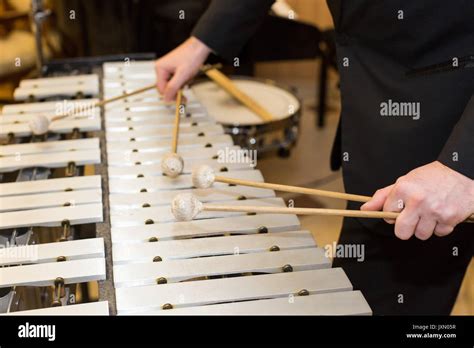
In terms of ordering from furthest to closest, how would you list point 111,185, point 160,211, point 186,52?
point 186,52, point 111,185, point 160,211

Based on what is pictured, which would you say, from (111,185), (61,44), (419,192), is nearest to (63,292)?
(111,185)

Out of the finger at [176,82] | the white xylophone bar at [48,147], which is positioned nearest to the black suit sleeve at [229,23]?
the finger at [176,82]

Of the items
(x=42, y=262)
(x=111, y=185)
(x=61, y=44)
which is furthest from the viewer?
(x=61, y=44)

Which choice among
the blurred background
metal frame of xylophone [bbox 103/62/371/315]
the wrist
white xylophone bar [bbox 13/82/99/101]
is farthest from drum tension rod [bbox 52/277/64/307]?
the blurred background

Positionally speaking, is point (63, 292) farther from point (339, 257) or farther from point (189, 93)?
point (189, 93)

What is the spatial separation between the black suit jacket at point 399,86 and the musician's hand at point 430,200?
0.05 meters

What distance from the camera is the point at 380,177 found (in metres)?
1.70

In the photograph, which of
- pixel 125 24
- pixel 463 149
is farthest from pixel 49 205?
pixel 125 24

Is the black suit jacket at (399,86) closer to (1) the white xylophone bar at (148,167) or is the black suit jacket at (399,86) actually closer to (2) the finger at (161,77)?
(1) the white xylophone bar at (148,167)

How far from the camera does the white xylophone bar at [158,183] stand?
5.38 ft

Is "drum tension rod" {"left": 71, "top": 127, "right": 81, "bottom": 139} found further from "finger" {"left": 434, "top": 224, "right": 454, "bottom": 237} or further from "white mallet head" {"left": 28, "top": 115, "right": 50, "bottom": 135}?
"finger" {"left": 434, "top": 224, "right": 454, "bottom": 237}

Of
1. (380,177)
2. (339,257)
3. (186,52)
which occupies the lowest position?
(339,257)

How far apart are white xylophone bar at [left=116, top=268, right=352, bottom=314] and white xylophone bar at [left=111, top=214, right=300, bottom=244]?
174 millimetres

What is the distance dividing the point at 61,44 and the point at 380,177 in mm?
2379
